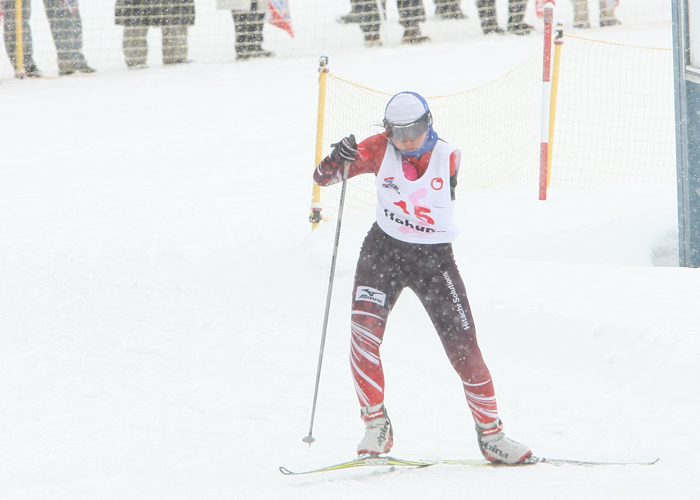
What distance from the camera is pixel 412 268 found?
3.99 meters

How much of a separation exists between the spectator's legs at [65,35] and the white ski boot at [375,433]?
1079 cm

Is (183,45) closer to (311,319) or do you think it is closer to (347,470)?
Answer: (311,319)

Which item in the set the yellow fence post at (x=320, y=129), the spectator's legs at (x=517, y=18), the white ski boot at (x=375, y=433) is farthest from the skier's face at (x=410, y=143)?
the spectator's legs at (x=517, y=18)

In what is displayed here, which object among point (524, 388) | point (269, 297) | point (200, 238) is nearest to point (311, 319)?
point (269, 297)

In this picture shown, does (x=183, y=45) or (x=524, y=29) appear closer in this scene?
(x=183, y=45)

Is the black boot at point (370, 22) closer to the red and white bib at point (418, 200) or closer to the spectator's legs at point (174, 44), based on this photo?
the spectator's legs at point (174, 44)

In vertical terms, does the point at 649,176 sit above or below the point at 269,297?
above

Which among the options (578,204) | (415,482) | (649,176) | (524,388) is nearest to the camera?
(415,482)

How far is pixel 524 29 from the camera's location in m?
15.1

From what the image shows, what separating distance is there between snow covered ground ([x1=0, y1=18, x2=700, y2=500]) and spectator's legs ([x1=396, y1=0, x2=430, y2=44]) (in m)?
4.24

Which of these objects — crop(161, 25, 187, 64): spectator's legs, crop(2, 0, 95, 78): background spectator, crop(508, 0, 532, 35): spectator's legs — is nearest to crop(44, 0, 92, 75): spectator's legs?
crop(2, 0, 95, 78): background spectator

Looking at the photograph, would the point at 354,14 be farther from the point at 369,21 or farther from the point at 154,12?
the point at 154,12

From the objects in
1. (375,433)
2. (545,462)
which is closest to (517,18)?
(545,462)

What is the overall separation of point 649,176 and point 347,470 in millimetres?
7200
